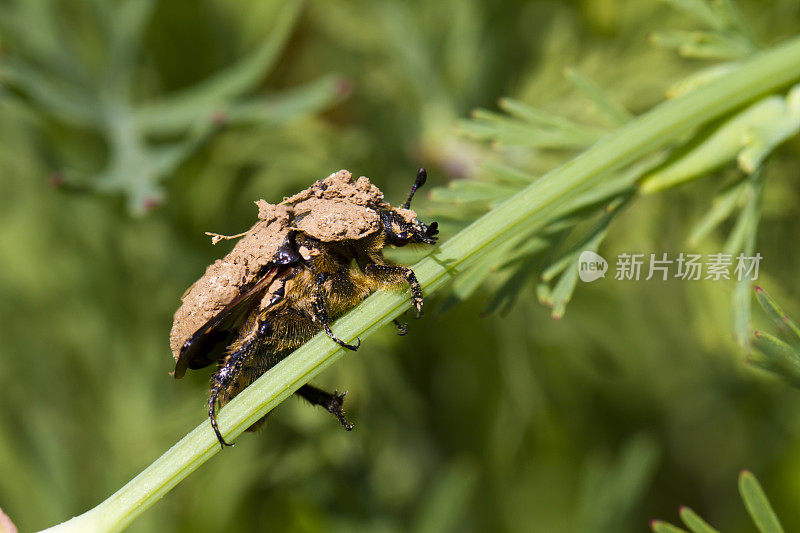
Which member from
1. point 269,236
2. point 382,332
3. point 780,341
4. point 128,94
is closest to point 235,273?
point 269,236

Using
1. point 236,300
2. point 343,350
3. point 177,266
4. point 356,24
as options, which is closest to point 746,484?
point 343,350

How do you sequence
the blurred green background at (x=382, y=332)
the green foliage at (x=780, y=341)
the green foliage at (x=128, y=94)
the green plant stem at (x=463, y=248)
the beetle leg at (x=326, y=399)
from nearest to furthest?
the green plant stem at (x=463, y=248), the green foliage at (x=780, y=341), the beetle leg at (x=326, y=399), the green foliage at (x=128, y=94), the blurred green background at (x=382, y=332)

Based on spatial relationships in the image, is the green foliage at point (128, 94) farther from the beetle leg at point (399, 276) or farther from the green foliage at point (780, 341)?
the green foliage at point (780, 341)

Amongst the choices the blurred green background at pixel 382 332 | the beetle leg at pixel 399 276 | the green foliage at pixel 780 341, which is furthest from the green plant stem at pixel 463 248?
the blurred green background at pixel 382 332

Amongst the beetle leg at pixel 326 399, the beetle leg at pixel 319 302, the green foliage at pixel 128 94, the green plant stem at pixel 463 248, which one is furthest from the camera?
the green foliage at pixel 128 94

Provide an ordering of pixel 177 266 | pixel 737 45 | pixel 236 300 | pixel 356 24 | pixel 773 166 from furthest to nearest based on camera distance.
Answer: pixel 356 24 < pixel 177 266 < pixel 773 166 < pixel 737 45 < pixel 236 300

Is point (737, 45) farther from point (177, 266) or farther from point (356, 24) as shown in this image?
point (177, 266)

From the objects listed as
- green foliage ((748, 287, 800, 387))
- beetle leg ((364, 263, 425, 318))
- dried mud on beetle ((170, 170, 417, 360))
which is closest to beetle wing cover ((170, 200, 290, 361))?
dried mud on beetle ((170, 170, 417, 360))
